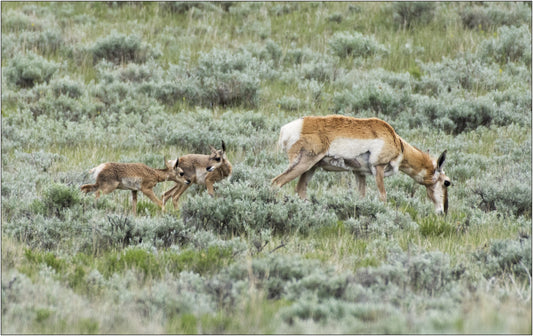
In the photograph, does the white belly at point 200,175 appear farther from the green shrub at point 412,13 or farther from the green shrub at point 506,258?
the green shrub at point 412,13

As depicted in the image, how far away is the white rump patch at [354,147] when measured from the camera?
27.0 feet

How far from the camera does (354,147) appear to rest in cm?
825

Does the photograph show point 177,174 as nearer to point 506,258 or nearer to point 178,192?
point 178,192

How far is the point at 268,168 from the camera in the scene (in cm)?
1038

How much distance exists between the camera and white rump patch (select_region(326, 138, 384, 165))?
324 inches

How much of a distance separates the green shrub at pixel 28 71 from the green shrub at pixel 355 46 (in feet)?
22.5

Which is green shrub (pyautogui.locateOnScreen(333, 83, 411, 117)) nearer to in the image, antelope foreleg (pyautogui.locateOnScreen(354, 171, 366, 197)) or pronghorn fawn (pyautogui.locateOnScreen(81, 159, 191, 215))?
antelope foreleg (pyautogui.locateOnScreen(354, 171, 366, 197))

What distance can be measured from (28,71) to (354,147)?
901 cm

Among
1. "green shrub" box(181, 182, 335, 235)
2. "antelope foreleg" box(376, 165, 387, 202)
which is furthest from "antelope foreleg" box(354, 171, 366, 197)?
"green shrub" box(181, 182, 335, 235)

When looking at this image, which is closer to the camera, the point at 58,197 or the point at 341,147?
the point at 58,197

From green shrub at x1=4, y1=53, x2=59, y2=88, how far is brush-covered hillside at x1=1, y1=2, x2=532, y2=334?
0.15 ft

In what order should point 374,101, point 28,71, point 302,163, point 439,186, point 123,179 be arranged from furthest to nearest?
point 28,71
point 374,101
point 439,186
point 123,179
point 302,163

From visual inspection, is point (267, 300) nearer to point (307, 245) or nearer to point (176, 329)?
point (176, 329)

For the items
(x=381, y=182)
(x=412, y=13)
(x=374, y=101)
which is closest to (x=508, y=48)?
(x=412, y=13)
